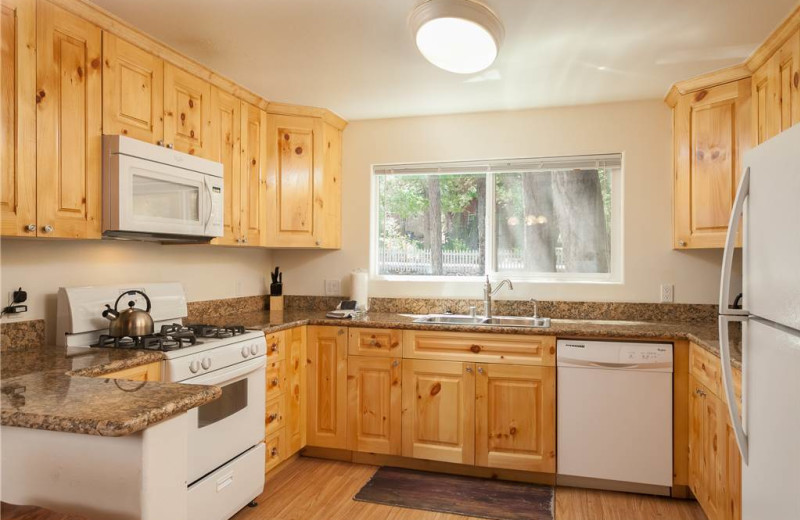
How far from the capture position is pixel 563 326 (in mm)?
2965

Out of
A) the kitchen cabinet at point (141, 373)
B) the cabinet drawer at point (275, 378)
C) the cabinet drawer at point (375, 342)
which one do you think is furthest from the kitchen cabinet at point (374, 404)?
the kitchen cabinet at point (141, 373)

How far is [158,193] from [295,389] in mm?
1426

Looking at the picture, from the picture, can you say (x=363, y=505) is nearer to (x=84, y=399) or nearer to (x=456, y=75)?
(x=84, y=399)

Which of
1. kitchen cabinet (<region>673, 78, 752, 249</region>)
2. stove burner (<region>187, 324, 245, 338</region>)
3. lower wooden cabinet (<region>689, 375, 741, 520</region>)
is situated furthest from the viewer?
kitchen cabinet (<region>673, 78, 752, 249</region>)

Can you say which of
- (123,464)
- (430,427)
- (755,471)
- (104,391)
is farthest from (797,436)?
(430,427)

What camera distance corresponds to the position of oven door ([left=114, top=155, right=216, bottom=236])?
2160mm

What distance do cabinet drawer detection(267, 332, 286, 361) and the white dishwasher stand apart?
1560mm

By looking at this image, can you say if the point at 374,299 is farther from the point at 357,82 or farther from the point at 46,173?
the point at 46,173

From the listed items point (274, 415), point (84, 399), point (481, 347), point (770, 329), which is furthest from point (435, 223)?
point (84, 399)

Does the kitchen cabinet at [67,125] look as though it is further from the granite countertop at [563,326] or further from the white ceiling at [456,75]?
the granite countertop at [563,326]

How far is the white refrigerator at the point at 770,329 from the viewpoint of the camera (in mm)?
1160

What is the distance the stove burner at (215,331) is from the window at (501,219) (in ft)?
4.67

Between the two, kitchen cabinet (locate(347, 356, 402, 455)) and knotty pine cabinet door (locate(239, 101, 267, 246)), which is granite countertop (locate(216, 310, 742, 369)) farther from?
knotty pine cabinet door (locate(239, 101, 267, 246))

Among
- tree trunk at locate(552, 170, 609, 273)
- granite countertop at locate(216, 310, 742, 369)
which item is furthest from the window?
granite countertop at locate(216, 310, 742, 369)
